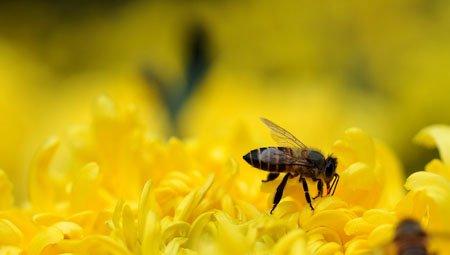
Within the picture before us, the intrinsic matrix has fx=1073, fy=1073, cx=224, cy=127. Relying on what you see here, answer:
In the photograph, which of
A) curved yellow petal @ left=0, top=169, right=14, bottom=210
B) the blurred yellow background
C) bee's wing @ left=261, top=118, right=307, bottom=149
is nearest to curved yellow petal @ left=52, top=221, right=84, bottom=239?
curved yellow petal @ left=0, top=169, right=14, bottom=210

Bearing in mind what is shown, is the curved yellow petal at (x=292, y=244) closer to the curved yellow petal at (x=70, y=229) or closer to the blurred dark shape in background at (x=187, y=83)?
the curved yellow petal at (x=70, y=229)

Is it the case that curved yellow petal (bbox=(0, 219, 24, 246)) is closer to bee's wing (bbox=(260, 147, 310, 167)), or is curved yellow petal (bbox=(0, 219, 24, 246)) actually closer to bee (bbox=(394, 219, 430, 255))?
bee's wing (bbox=(260, 147, 310, 167))

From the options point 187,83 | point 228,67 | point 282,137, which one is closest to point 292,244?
point 282,137

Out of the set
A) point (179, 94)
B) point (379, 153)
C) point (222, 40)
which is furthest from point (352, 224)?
point (222, 40)

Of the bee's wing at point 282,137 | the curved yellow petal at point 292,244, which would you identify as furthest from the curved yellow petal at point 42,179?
the curved yellow petal at point 292,244

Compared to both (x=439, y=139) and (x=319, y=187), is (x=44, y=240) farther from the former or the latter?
(x=439, y=139)

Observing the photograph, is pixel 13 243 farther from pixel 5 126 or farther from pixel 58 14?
pixel 58 14
